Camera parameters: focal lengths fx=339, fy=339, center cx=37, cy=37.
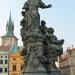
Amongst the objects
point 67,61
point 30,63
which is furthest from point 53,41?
point 67,61

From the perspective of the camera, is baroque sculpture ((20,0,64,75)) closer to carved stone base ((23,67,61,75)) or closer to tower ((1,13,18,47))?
carved stone base ((23,67,61,75))

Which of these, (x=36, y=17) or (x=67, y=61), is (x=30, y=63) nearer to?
(x=36, y=17)

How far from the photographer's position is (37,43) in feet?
61.9

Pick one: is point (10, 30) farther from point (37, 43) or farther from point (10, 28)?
point (37, 43)

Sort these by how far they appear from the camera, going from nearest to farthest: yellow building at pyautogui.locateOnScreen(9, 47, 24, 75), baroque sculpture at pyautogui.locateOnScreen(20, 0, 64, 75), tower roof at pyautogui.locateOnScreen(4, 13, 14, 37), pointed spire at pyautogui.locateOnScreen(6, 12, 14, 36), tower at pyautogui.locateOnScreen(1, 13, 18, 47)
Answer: baroque sculpture at pyautogui.locateOnScreen(20, 0, 64, 75), yellow building at pyautogui.locateOnScreen(9, 47, 24, 75), tower at pyautogui.locateOnScreen(1, 13, 18, 47), tower roof at pyautogui.locateOnScreen(4, 13, 14, 37), pointed spire at pyautogui.locateOnScreen(6, 12, 14, 36)

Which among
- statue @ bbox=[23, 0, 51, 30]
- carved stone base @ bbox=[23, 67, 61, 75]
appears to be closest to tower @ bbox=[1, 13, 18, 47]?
statue @ bbox=[23, 0, 51, 30]

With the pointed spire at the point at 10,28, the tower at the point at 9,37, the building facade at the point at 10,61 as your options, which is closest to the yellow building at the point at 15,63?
the building facade at the point at 10,61

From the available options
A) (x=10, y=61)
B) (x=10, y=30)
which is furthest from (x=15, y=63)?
(x=10, y=30)

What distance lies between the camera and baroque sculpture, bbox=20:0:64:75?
61.7 feet

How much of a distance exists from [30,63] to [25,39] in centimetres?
155

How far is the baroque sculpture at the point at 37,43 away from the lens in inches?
740

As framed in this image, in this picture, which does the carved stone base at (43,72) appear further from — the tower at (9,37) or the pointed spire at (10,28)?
the pointed spire at (10,28)

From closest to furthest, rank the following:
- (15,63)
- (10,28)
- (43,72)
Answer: (43,72), (15,63), (10,28)

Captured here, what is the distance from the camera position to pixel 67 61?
61344 mm
